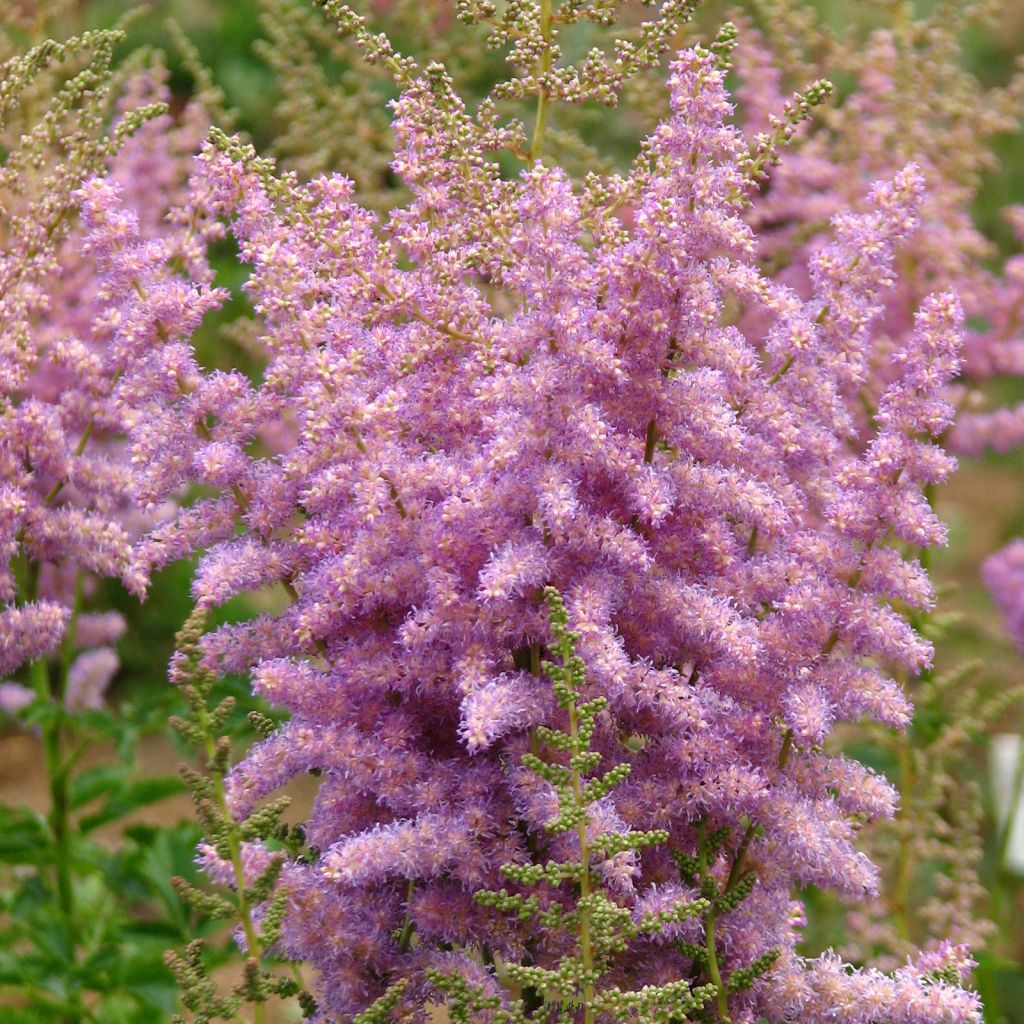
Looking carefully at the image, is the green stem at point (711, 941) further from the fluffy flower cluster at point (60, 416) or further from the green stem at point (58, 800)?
the green stem at point (58, 800)

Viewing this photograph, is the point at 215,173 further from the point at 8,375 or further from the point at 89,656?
the point at 89,656

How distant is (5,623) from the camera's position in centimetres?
95

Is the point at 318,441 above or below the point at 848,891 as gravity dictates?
above

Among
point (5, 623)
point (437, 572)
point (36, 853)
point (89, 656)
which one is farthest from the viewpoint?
point (89, 656)

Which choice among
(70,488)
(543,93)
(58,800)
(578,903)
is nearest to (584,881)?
(578,903)

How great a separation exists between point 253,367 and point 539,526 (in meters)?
2.65

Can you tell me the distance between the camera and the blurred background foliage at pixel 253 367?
1.60 meters

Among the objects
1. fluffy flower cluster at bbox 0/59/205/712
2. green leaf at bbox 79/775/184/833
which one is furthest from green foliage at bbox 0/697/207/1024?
fluffy flower cluster at bbox 0/59/205/712

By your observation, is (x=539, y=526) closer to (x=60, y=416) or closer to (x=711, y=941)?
(x=711, y=941)

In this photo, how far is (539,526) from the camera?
30.9 inches

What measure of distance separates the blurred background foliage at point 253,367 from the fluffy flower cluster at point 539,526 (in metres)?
0.29

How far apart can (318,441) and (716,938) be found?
0.34 meters

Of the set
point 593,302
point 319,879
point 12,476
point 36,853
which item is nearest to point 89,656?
point 36,853

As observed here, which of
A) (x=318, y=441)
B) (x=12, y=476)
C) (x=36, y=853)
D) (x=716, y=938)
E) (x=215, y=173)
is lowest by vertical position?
(x=36, y=853)
